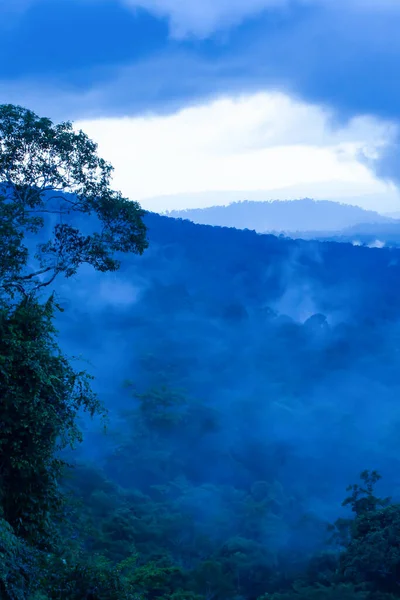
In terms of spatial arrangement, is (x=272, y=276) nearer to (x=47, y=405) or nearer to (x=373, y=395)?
(x=373, y=395)

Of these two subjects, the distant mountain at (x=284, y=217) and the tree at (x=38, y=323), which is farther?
the distant mountain at (x=284, y=217)

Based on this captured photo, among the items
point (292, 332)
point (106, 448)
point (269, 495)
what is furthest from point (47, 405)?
point (292, 332)

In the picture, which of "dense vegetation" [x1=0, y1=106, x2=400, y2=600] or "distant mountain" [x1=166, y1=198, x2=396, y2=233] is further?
"distant mountain" [x1=166, y1=198, x2=396, y2=233]

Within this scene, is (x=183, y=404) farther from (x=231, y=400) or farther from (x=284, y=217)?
(x=284, y=217)

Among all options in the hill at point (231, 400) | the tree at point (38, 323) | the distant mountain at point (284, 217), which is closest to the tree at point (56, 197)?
the tree at point (38, 323)

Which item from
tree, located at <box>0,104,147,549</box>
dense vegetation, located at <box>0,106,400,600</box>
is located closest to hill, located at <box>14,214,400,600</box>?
dense vegetation, located at <box>0,106,400,600</box>

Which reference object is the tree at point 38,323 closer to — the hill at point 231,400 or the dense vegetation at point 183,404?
the dense vegetation at point 183,404

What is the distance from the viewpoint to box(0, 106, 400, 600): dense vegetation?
22.2 feet

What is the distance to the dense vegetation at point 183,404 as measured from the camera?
6.78 metres

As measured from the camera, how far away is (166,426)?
94.0 feet

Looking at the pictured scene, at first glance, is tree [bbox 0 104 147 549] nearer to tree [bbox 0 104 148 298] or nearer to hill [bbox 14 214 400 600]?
tree [bbox 0 104 148 298]

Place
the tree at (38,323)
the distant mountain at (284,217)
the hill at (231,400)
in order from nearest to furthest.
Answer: the tree at (38,323) → the hill at (231,400) → the distant mountain at (284,217)

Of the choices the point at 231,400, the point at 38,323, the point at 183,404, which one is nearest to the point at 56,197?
the point at 38,323

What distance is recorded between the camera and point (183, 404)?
3122 cm
